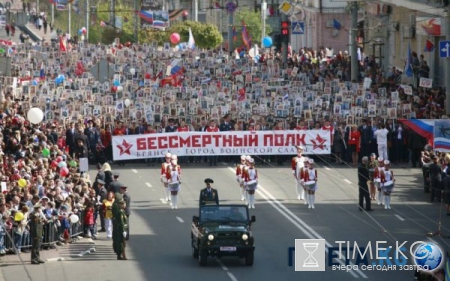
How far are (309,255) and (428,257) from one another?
6344mm

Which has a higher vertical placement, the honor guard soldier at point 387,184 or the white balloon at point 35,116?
the white balloon at point 35,116

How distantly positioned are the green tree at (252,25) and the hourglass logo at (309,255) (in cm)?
7148

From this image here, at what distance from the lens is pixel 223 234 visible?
3300 centimetres

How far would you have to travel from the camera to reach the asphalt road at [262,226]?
32606 millimetres

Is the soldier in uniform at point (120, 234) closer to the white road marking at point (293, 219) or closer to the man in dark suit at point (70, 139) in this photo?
the white road marking at point (293, 219)

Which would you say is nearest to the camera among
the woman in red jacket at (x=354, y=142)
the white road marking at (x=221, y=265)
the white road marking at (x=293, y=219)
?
the white road marking at (x=221, y=265)

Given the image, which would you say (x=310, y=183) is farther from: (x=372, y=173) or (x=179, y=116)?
(x=179, y=116)

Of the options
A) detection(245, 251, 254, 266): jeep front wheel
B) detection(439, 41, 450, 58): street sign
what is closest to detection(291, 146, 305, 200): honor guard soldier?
detection(439, 41, 450, 58): street sign

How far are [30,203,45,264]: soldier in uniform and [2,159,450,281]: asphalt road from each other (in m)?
0.30

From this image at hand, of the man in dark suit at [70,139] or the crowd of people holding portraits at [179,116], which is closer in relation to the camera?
the crowd of people holding portraits at [179,116]

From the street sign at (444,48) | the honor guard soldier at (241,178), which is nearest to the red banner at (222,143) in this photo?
the street sign at (444,48)

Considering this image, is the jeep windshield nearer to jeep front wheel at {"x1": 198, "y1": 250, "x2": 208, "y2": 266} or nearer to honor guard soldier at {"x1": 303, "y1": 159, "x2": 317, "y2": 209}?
jeep front wheel at {"x1": 198, "y1": 250, "x2": 208, "y2": 266}

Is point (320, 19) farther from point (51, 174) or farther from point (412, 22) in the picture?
point (51, 174)

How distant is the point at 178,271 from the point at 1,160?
9809mm
